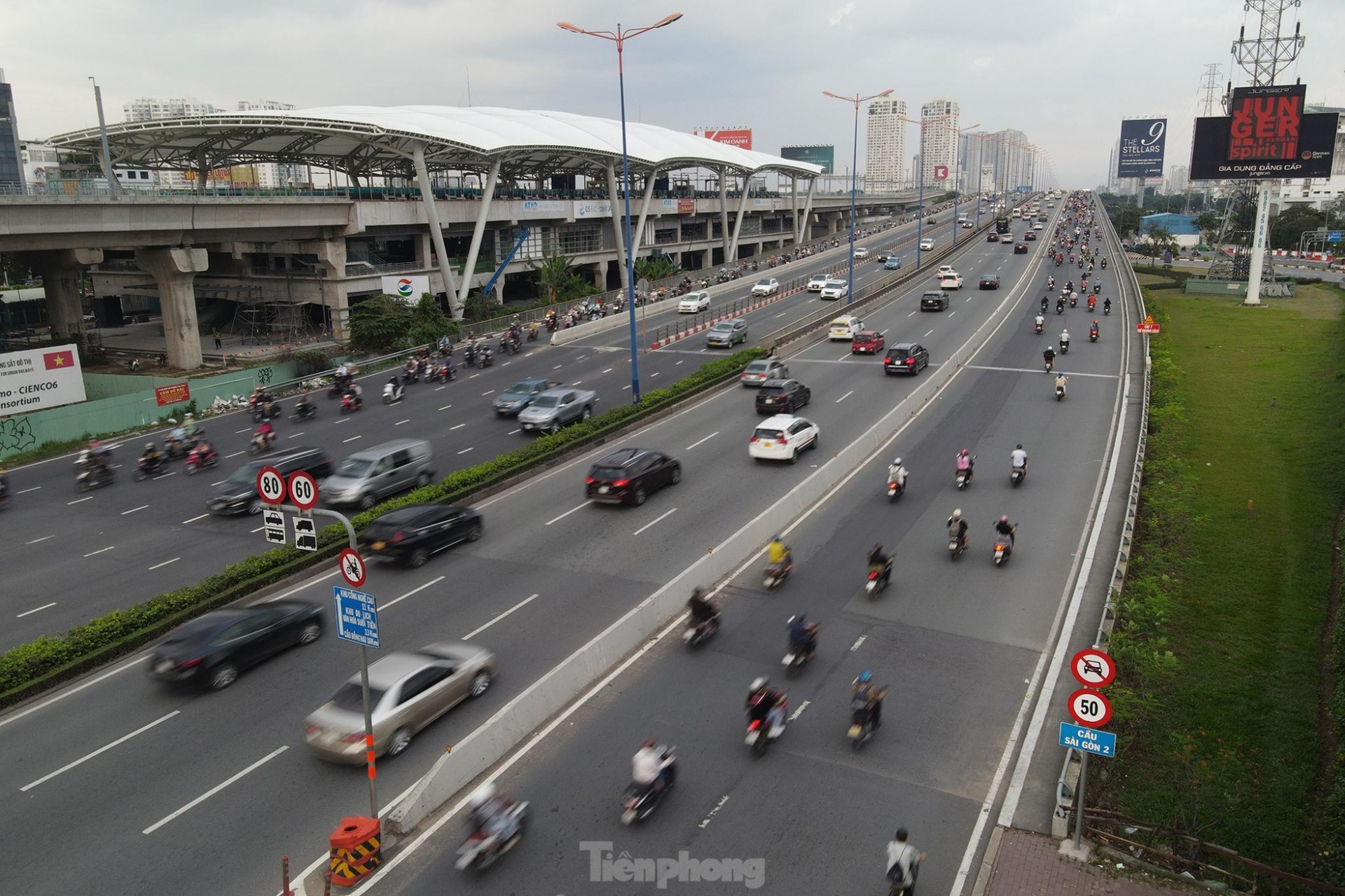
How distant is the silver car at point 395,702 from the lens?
13.4 metres

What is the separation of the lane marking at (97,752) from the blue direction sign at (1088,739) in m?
14.0

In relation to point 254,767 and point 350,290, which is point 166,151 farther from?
point 254,767

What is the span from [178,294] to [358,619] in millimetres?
47053

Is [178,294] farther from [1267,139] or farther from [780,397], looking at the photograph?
[1267,139]

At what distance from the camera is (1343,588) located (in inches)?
764

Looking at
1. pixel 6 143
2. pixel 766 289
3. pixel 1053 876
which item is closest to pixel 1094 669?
pixel 1053 876

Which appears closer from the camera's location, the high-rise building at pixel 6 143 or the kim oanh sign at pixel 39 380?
the kim oanh sign at pixel 39 380

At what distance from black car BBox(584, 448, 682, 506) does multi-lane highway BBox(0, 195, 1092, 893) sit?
422 millimetres

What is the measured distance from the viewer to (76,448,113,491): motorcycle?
2912cm

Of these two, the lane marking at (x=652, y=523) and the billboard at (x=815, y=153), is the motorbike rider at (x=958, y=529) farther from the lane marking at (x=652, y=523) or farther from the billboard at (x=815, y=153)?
the billboard at (x=815, y=153)

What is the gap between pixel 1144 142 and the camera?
105875 millimetres

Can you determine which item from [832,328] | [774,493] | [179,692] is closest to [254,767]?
[179,692]

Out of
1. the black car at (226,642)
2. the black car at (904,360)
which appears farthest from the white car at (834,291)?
the black car at (226,642)

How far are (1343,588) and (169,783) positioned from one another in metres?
22.9
